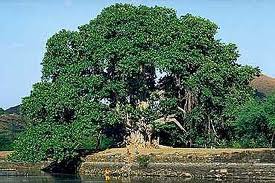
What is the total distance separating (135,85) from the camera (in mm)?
48188

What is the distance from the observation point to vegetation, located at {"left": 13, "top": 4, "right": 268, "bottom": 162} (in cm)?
4541

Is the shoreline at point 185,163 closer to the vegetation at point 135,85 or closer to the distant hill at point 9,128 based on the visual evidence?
the vegetation at point 135,85

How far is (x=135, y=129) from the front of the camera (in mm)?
48312

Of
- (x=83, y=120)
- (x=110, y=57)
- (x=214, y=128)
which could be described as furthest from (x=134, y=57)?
(x=214, y=128)

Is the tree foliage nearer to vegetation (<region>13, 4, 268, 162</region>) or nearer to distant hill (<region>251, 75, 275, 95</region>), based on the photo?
vegetation (<region>13, 4, 268, 162</region>)

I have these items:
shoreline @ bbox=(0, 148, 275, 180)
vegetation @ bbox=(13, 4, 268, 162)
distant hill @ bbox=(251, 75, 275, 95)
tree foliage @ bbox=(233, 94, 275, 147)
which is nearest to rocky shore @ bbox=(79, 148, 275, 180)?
shoreline @ bbox=(0, 148, 275, 180)

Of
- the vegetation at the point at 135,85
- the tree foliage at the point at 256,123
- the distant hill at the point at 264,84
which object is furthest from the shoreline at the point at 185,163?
the distant hill at the point at 264,84

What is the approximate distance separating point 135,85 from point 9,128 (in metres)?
36.3

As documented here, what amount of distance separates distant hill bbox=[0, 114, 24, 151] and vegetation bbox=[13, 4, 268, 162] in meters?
19.5

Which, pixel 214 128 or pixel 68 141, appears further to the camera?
pixel 214 128

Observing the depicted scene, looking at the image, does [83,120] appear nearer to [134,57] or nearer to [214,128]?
[134,57]

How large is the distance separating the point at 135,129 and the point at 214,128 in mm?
5729

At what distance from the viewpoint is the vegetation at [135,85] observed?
45406 mm

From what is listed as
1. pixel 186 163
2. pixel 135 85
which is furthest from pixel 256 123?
pixel 135 85
